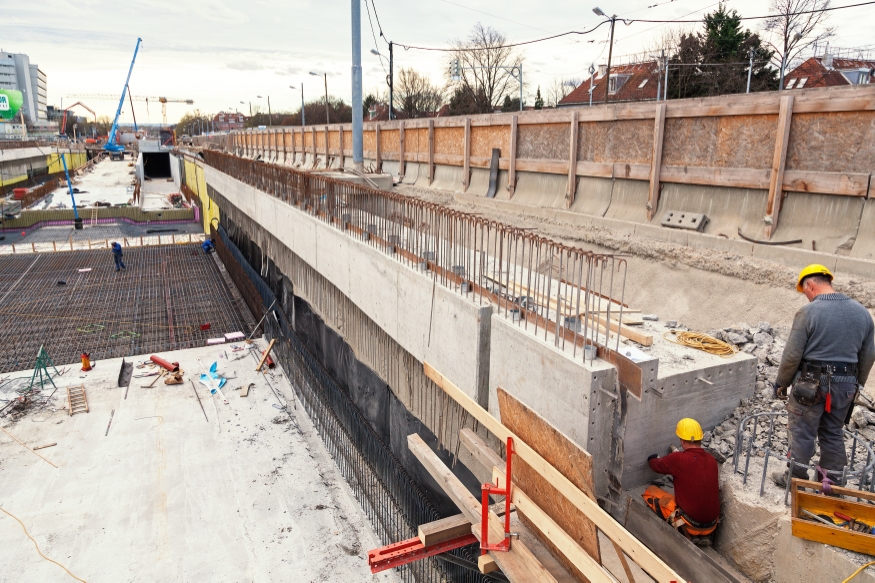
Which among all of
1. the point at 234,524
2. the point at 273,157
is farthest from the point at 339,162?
the point at 234,524

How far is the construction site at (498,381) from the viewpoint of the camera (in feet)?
15.3

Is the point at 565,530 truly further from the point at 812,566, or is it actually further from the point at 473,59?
the point at 473,59

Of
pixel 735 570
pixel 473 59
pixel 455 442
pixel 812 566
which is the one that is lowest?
pixel 455 442

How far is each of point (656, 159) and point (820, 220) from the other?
273 centimetres

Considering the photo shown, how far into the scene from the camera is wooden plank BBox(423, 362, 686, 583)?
12.1ft

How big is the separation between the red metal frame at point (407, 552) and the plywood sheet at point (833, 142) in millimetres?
6532

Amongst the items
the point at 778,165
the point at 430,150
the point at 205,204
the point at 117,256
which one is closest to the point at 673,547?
the point at 778,165

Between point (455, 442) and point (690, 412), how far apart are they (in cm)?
323

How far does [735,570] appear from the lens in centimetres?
452

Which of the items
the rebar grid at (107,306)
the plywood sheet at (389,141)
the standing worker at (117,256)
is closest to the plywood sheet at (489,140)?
the plywood sheet at (389,141)

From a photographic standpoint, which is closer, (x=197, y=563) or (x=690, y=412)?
(x=690, y=412)

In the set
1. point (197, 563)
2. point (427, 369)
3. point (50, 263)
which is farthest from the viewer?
point (50, 263)

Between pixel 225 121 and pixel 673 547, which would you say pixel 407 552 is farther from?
pixel 225 121

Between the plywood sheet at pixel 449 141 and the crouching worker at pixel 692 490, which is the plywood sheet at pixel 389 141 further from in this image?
the crouching worker at pixel 692 490
